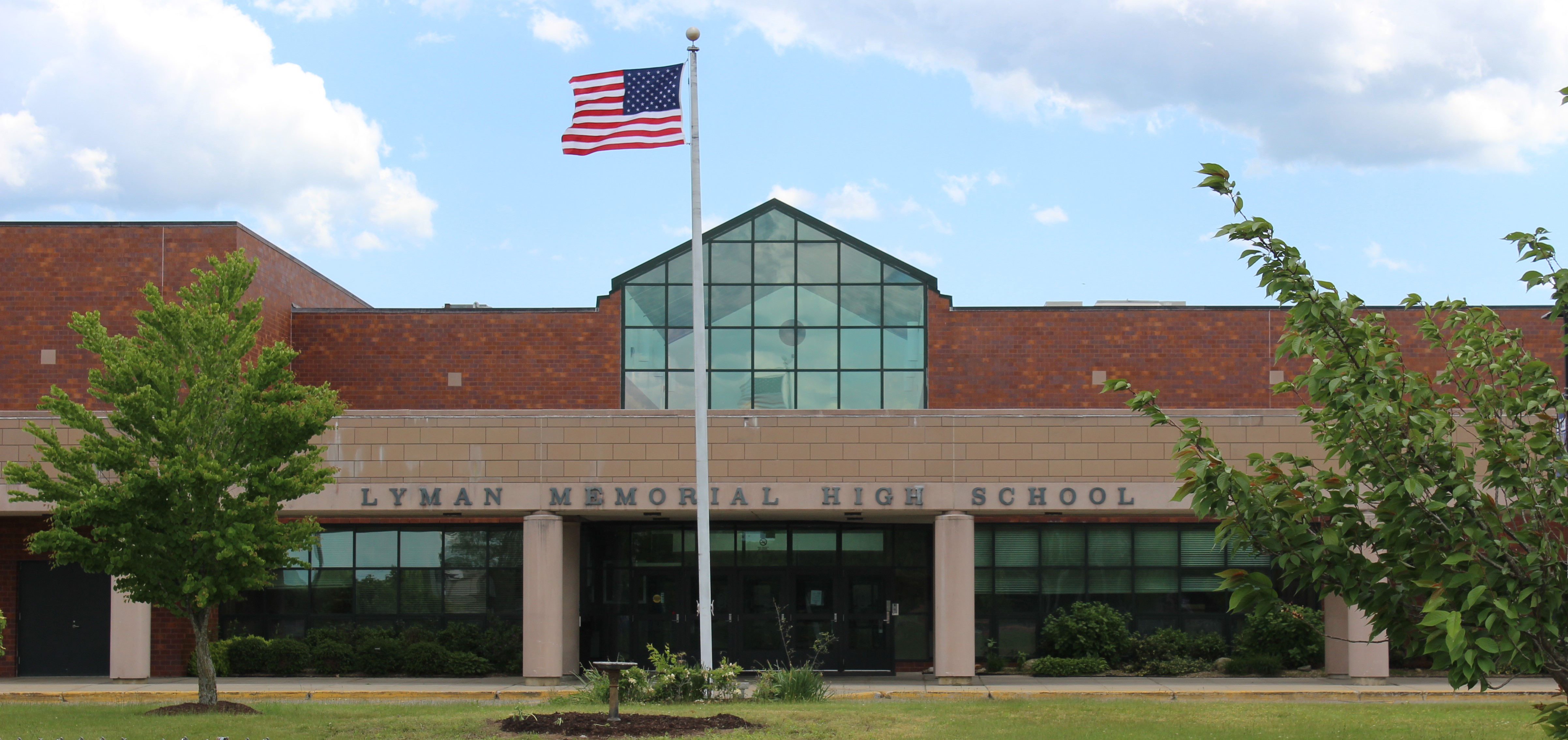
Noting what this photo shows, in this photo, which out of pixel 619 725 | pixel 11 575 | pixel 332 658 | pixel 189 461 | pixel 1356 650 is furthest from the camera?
pixel 332 658

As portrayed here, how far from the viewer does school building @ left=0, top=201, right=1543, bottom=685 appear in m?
23.4

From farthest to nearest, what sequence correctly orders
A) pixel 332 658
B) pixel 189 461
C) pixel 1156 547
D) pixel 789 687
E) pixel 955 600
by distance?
1. pixel 1156 547
2. pixel 332 658
3. pixel 955 600
4. pixel 789 687
5. pixel 189 461

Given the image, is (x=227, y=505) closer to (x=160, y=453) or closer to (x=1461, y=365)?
(x=160, y=453)

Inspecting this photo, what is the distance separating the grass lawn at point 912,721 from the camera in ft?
50.9

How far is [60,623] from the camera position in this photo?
26.3m

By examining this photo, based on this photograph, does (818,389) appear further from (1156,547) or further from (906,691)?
(906,691)

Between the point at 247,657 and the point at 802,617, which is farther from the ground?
the point at 802,617

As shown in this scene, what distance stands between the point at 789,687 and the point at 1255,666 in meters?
10.7

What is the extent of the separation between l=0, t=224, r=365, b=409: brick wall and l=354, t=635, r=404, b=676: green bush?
7596 millimetres

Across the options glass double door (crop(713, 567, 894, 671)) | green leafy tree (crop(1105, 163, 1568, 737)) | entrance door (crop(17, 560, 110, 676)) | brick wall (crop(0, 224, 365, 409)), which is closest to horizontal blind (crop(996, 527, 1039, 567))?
glass double door (crop(713, 567, 894, 671))

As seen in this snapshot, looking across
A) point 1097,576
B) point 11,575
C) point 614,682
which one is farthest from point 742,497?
point 11,575

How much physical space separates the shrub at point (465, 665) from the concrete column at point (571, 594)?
1.72 meters

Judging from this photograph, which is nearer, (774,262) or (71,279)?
(71,279)

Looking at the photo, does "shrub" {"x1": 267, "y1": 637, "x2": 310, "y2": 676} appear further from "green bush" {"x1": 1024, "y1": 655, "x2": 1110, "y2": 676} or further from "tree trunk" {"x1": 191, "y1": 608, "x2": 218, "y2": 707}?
"green bush" {"x1": 1024, "y1": 655, "x2": 1110, "y2": 676}
